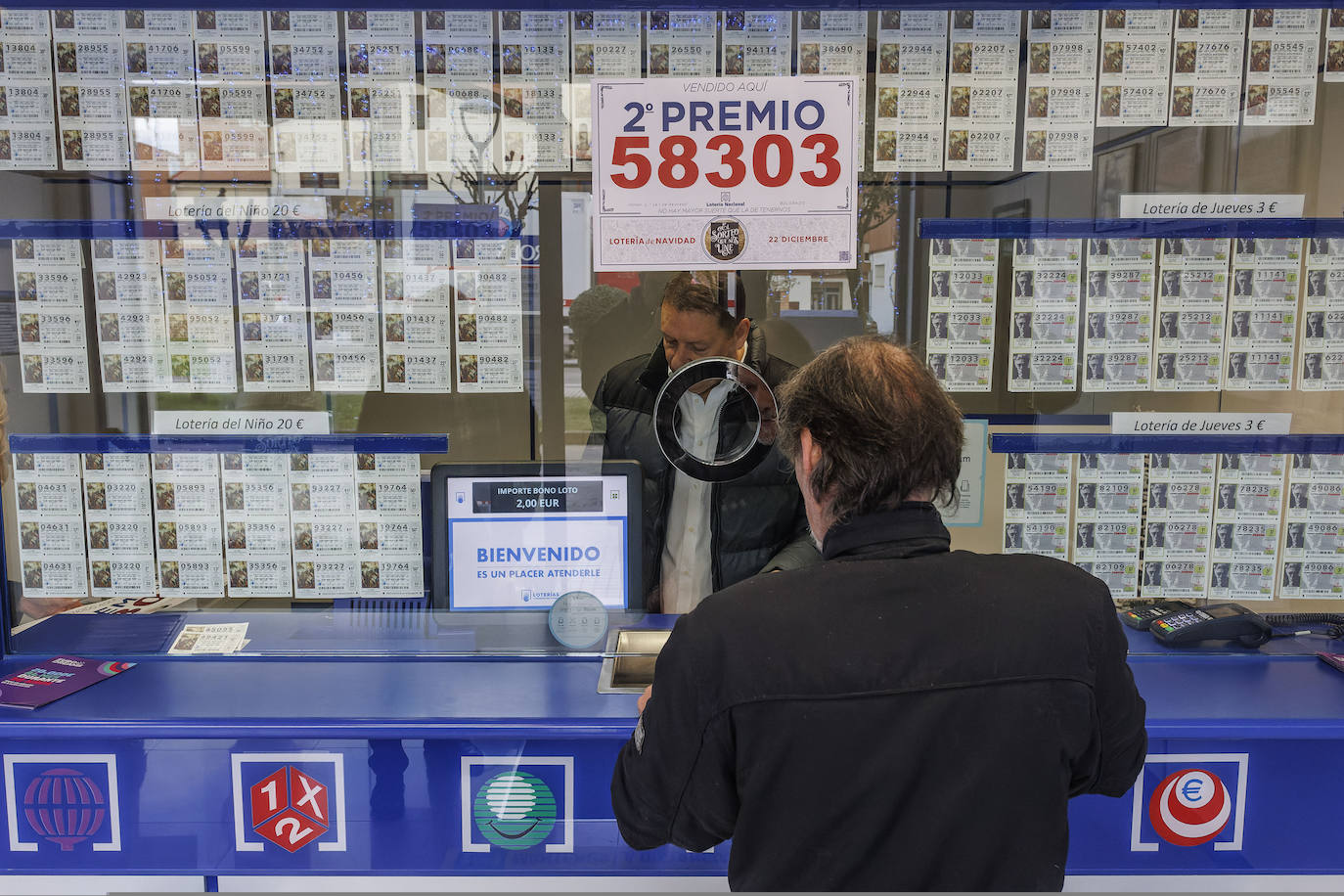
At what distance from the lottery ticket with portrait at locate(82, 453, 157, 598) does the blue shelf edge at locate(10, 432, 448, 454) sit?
3 cm

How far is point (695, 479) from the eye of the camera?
2.44 metres

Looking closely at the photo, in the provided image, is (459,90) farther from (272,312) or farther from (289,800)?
(289,800)

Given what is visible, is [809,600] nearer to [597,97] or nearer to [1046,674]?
[1046,674]

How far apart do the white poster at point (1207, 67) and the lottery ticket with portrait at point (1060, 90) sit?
0.20 meters

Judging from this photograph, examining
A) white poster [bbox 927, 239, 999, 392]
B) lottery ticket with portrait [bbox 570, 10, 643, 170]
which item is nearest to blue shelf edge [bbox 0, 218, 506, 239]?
lottery ticket with portrait [bbox 570, 10, 643, 170]

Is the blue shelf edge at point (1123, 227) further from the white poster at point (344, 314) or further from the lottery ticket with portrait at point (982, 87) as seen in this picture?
the white poster at point (344, 314)

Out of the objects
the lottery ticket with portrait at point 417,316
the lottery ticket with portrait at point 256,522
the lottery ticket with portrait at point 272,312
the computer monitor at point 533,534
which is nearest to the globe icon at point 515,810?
the computer monitor at point 533,534

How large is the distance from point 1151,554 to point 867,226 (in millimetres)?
1080

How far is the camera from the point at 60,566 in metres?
2.43

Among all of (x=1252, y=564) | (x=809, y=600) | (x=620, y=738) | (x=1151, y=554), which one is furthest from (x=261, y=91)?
(x=1252, y=564)

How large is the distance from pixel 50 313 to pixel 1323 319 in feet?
10.0

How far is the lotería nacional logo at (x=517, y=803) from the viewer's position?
78.2 inches

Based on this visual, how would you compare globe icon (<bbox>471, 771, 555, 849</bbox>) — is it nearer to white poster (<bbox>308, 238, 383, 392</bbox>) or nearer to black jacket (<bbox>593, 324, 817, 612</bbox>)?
black jacket (<bbox>593, 324, 817, 612</bbox>)

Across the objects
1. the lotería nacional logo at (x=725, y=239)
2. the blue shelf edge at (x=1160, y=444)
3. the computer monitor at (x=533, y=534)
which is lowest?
the computer monitor at (x=533, y=534)
